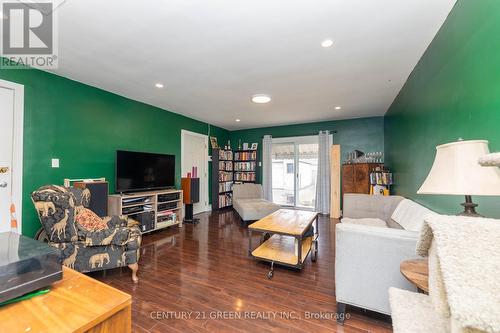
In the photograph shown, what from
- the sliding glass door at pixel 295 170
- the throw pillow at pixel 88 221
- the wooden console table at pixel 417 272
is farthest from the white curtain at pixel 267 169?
the wooden console table at pixel 417 272

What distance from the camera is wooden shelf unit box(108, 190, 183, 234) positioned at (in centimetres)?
313

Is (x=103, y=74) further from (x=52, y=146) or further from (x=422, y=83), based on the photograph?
(x=422, y=83)

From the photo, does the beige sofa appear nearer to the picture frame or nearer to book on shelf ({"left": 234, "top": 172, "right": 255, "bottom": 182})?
book on shelf ({"left": 234, "top": 172, "right": 255, "bottom": 182})

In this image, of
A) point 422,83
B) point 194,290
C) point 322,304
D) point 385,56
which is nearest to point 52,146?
point 194,290

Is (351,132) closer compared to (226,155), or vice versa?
(351,132)

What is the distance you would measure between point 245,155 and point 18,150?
4.55 meters

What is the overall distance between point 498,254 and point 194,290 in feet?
6.81

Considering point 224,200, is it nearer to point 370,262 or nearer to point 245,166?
point 245,166

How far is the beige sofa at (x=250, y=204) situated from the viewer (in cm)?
416

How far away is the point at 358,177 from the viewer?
428 centimetres

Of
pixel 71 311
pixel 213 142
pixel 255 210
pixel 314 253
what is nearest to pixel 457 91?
pixel 314 253

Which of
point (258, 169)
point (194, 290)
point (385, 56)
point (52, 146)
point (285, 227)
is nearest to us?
point (194, 290)

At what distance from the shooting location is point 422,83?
234cm

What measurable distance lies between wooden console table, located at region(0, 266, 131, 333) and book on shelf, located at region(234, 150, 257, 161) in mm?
5113
